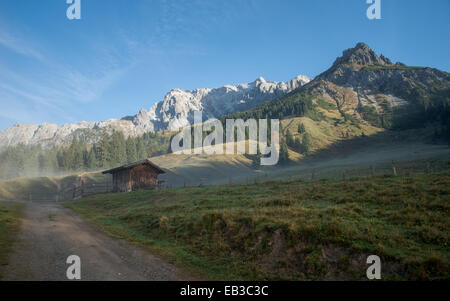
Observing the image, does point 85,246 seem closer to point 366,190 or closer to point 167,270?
point 167,270

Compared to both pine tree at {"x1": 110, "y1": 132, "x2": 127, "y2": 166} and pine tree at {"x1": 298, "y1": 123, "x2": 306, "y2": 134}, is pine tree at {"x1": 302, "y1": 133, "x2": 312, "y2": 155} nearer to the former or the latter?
pine tree at {"x1": 298, "y1": 123, "x2": 306, "y2": 134}

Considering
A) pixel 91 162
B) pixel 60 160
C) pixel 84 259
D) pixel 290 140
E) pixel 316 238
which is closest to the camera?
pixel 84 259

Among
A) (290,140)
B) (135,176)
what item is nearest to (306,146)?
(290,140)

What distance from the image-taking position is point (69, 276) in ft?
27.0

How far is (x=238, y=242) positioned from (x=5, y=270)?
29.5 ft

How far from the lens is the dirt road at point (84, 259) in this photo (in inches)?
335

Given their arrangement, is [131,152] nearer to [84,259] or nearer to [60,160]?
[60,160]

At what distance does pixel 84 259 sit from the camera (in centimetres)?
1018

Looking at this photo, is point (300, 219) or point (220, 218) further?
point (220, 218)

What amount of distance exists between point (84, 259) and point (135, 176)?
38.4 m

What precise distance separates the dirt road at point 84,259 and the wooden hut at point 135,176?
31.5 m

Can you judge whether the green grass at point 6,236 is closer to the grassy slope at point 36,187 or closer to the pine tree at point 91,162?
the grassy slope at point 36,187
